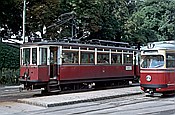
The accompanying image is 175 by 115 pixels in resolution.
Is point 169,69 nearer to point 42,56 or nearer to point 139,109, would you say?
point 139,109

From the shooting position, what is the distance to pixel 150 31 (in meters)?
45.7

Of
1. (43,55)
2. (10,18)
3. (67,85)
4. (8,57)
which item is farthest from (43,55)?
(10,18)

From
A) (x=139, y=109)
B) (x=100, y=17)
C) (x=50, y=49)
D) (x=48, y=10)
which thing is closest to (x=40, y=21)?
(x=48, y=10)

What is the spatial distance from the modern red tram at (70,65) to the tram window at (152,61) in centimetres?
441

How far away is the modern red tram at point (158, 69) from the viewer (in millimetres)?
15609

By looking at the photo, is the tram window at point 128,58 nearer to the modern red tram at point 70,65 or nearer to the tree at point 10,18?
the modern red tram at point 70,65

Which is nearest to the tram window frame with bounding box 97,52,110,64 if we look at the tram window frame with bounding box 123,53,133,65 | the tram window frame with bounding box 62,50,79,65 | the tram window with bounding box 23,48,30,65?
the tram window frame with bounding box 123,53,133,65

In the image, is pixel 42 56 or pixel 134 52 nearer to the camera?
pixel 42 56

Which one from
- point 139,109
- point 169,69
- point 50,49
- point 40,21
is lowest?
point 139,109

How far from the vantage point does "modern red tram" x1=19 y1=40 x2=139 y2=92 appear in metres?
17.6

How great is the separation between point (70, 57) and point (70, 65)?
1.50ft

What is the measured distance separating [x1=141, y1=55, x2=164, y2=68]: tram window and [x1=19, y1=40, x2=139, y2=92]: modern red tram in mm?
4405

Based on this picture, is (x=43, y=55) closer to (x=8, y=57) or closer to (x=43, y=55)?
(x=43, y=55)

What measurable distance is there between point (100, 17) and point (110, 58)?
50.6 ft
